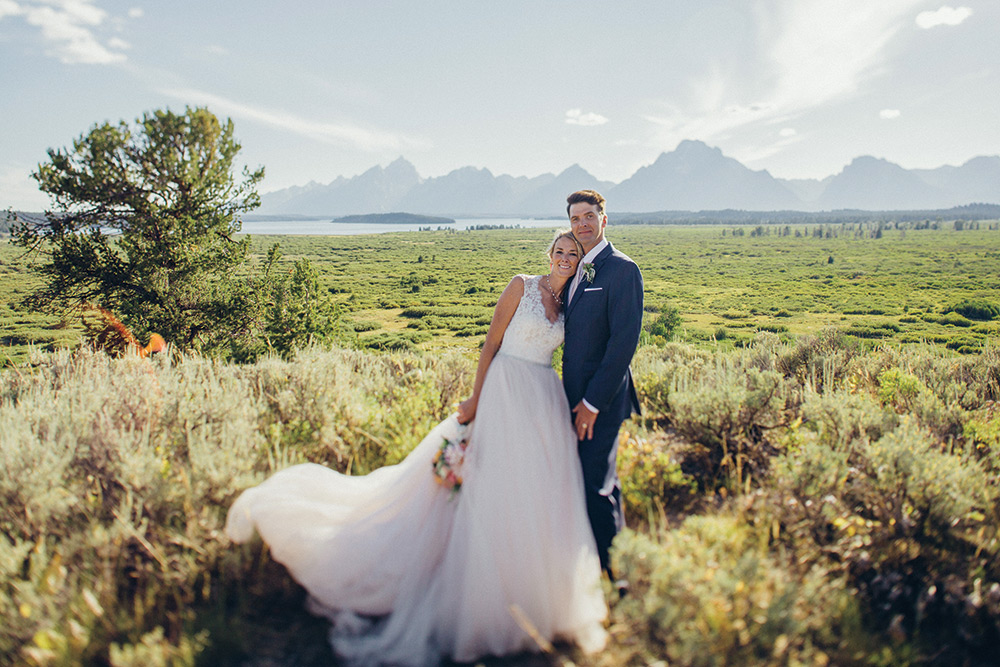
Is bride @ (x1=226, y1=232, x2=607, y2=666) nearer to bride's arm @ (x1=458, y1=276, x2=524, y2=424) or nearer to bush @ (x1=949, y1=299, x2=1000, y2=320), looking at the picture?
bride's arm @ (x1=458, y1=276, x2=524, y2=424)

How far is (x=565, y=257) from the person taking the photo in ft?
10.8

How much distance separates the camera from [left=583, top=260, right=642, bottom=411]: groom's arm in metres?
3.12

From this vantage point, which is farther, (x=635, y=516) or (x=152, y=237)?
(x=152, y=237)

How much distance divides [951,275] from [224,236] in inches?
2274

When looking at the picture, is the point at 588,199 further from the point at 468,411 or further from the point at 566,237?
the point at 468,411

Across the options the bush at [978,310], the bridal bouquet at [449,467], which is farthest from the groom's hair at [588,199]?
the bush at [978,310]

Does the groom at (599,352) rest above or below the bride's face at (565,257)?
below

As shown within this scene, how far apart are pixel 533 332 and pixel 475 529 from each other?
4.04ft

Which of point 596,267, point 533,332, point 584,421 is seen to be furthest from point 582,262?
point 584,421

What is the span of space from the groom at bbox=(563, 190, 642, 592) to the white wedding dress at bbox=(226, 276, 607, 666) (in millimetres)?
125

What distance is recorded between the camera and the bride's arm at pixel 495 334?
339 cm

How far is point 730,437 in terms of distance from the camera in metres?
4.67

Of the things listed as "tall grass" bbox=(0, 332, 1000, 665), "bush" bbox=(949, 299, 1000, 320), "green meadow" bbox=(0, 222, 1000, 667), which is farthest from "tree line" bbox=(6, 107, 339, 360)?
"bush" bbox=(949, 299, 1000, 320)

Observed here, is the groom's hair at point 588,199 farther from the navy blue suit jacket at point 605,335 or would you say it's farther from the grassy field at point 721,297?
the grassy field at point 721,297
